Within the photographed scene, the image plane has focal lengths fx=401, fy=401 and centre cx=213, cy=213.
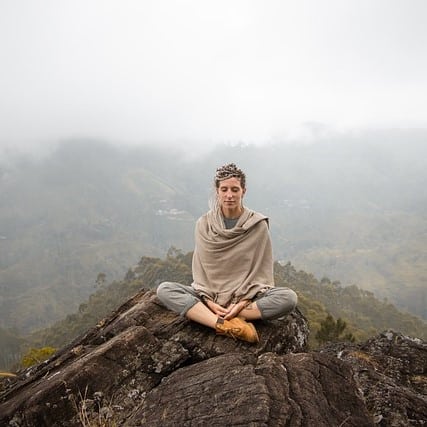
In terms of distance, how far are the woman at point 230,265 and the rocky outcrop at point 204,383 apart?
0.38m

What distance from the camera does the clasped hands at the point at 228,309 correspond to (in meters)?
5.76

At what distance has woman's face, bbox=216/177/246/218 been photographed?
21.4 ft

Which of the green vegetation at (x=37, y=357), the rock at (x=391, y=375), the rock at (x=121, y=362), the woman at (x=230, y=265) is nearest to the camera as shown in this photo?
the rock at (x=391, y=375)

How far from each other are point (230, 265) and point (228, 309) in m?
0.83

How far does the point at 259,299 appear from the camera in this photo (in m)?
6.02

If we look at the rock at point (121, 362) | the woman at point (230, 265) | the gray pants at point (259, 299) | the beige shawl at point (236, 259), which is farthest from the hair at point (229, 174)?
the rock at point (121, 362)

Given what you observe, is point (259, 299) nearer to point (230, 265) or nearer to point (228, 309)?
point (228, 309)

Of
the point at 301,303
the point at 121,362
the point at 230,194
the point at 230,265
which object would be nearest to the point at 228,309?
the point at 230,265

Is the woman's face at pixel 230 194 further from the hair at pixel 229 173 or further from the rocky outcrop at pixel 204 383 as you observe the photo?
the rocky outcrop at pixel 204 383

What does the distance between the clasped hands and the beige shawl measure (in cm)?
29

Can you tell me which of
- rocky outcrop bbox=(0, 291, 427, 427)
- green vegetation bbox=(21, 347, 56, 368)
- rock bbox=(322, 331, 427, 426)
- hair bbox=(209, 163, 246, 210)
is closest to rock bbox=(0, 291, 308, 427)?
rocky outcrop bbox=(0, 291, 427, 427)

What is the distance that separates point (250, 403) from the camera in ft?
12.4

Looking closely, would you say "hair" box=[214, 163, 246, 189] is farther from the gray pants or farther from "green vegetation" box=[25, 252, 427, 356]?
"green vegetation" box=[25, 252, 427, 356]

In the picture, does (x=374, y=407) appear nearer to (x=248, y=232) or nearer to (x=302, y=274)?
(x=248, y=232)
